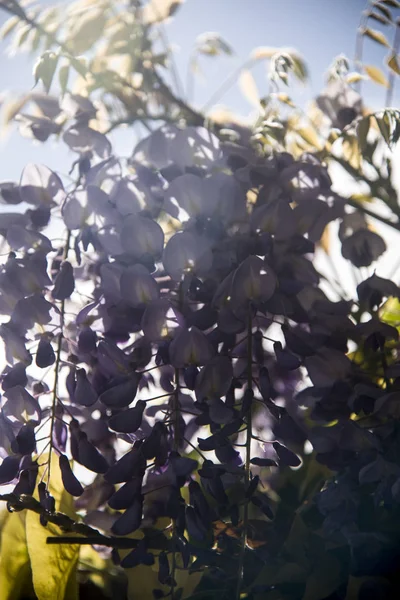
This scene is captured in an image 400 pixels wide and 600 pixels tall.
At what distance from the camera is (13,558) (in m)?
0.42

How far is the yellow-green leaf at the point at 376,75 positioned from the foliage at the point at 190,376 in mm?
49

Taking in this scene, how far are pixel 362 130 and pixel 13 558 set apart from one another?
376 millimetres

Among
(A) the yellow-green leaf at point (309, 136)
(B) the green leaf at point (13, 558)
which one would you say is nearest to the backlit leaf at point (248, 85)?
A: (A) the yellow-green leaf at point (309, 136)

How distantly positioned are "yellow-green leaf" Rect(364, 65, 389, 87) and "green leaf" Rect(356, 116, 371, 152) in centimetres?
10

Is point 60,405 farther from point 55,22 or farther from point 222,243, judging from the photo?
point 55,22

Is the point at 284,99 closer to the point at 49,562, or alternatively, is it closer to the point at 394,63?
the point at 394,63

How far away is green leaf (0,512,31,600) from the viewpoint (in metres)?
0.41

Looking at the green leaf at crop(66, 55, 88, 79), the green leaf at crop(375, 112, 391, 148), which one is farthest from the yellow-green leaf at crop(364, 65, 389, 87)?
the green leaf at crop(66, 55, 88, 79)

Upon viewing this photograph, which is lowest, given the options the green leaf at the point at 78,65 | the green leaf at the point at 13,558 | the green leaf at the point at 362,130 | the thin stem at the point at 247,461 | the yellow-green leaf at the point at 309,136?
the green leaf at the point at 13,558

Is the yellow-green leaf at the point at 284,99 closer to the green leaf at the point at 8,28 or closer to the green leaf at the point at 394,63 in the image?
the green leaf at the point at 394,63

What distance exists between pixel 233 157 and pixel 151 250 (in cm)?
10

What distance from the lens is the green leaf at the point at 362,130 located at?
1.57 ft

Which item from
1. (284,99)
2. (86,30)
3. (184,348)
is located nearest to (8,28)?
(86,30)

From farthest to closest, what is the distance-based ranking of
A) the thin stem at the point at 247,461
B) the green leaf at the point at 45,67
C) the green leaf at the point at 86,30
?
the green leaf at the point at 86,30 < the green leaf at the point at 45,67 < the thin stem at the point at 247,461
